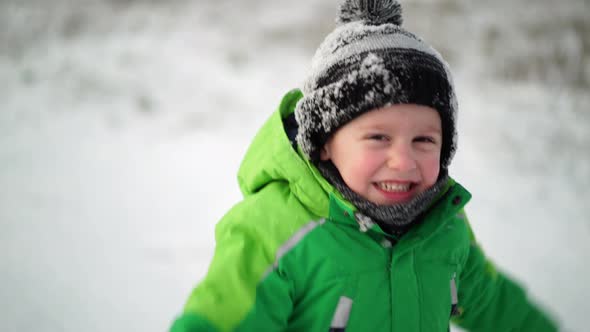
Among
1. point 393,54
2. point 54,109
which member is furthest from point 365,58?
point 54,109

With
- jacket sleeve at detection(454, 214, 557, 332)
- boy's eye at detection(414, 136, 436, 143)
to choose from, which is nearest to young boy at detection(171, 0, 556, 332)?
boy's eye at detection(414, 136, 436, 143)

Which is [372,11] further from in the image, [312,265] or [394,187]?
[312,265]

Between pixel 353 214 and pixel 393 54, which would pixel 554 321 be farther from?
pixel 393 54

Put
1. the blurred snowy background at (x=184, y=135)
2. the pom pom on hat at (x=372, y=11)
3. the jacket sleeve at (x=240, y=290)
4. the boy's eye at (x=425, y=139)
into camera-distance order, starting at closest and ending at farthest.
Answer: the jacket sleeve at (x=240, y=290) < the boy's eye at (x=425, y=139) < the pom pom on hat at (x=372, y=11) < the blurred snowy background at (x=184, y=135)

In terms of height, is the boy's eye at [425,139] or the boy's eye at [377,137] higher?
the boy's eye at [377,137]

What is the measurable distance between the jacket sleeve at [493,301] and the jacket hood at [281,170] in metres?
0.57

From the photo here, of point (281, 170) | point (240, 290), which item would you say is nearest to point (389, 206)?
point (281, 170)

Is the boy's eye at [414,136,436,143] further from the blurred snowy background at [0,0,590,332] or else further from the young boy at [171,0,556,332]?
the blurred snowy background at [0,0,590,332]

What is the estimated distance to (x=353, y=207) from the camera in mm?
1060

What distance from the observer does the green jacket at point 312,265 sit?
101 centimetres

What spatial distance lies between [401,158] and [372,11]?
41 centimetres

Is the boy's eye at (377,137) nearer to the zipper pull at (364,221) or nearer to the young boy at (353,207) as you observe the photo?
the young boy at (353,207)

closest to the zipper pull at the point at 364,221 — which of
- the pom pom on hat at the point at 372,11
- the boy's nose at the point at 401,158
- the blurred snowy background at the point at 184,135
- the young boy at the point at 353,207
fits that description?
the young boy at the point at 353,207

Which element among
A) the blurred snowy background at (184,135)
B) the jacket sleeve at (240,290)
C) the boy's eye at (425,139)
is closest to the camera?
the jacket sleeve at (240,290)
